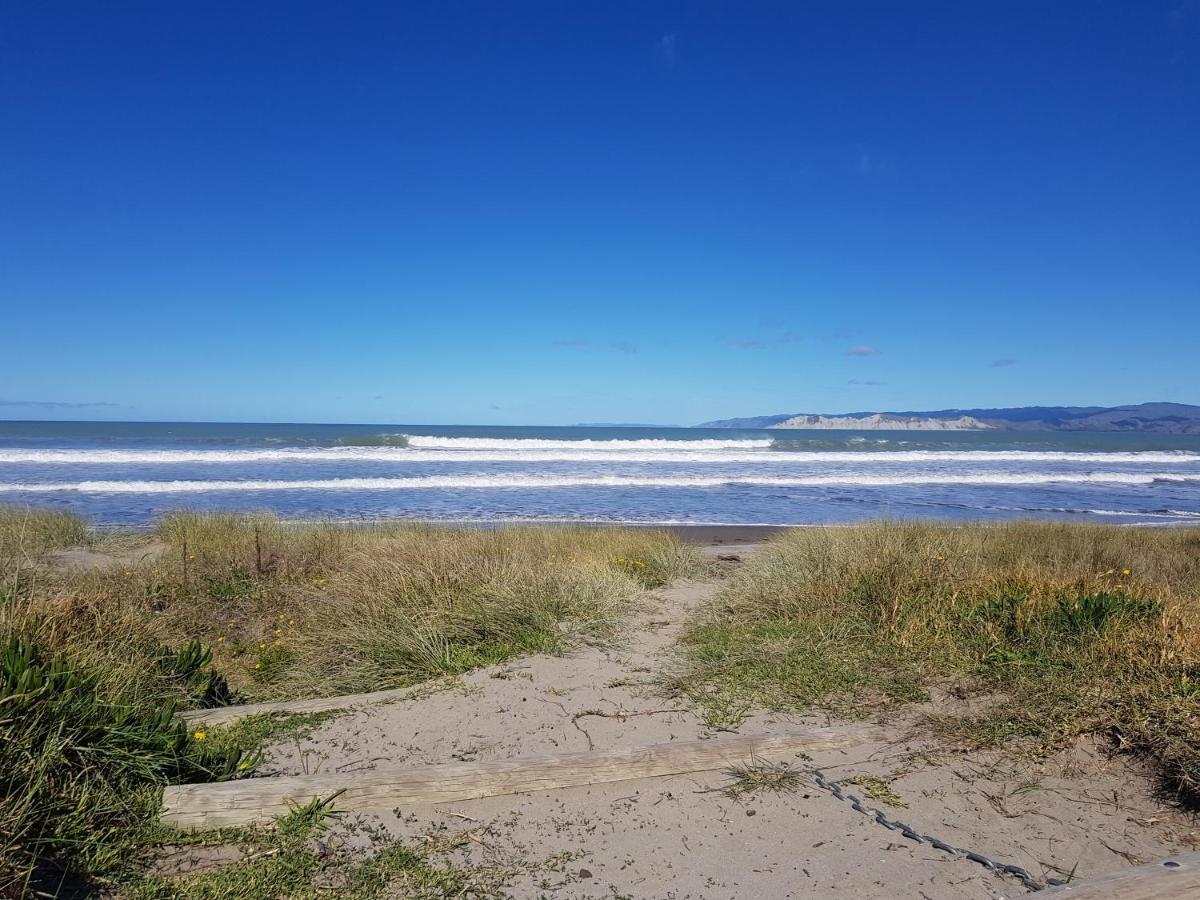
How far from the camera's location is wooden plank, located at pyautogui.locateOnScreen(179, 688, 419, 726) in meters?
5.28

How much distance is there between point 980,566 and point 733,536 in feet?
27.2

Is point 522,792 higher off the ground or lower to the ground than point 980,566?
lower

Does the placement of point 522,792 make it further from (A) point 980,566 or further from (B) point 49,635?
(A) point 980,566

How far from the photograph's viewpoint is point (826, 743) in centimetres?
478

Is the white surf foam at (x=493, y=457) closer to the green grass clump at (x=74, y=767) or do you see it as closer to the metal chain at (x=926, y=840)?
the green grass clump at (x=74, y=767)

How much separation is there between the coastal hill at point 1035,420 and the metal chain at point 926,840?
113 metres

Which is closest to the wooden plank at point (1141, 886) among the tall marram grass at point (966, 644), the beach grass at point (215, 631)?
the tall marram grass at point (966, 644)

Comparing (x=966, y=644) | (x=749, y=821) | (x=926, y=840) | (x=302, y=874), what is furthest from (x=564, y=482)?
(x=302, y=874)

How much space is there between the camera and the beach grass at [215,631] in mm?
3451

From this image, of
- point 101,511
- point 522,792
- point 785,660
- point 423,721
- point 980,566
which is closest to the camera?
point 522,792

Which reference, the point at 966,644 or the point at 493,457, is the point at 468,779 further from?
the point at 493,457

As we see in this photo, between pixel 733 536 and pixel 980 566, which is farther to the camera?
pixel 733 536

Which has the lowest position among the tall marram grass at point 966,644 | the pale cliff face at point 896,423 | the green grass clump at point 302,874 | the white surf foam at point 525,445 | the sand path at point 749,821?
the sand path at point 749,821

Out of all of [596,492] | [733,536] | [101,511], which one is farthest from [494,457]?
[733,536]
